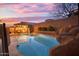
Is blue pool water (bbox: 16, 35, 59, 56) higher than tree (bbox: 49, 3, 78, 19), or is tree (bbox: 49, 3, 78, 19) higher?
tree (bbox: 49, 3, 78, 19)

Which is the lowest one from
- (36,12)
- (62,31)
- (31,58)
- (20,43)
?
(31,58)

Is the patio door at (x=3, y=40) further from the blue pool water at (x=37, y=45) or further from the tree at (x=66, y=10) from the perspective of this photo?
the tree at (x=66, y=10)

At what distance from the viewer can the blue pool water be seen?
3.92 ft

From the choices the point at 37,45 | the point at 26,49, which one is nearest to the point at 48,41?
the point at 37,45

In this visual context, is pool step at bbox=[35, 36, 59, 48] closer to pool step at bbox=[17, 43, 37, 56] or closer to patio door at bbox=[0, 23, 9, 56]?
pool step at bbox=[17, 43, 37, 56]

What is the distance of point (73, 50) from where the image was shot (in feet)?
3.93

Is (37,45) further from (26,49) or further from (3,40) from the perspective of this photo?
(3,40)

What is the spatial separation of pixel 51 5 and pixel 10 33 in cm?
45

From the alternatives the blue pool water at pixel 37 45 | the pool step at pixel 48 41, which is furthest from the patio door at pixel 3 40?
the pool step at pixel 48 41

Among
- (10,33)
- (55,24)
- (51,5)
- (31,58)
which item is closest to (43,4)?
(51,5)

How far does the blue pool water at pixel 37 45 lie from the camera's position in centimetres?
119

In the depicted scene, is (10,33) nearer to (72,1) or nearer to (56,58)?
(56,58)

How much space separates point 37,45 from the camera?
1197 mm

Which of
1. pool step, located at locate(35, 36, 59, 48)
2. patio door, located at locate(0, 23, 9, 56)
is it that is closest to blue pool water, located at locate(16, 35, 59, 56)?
pool step, located at locate(35, 36, 59, 48)
